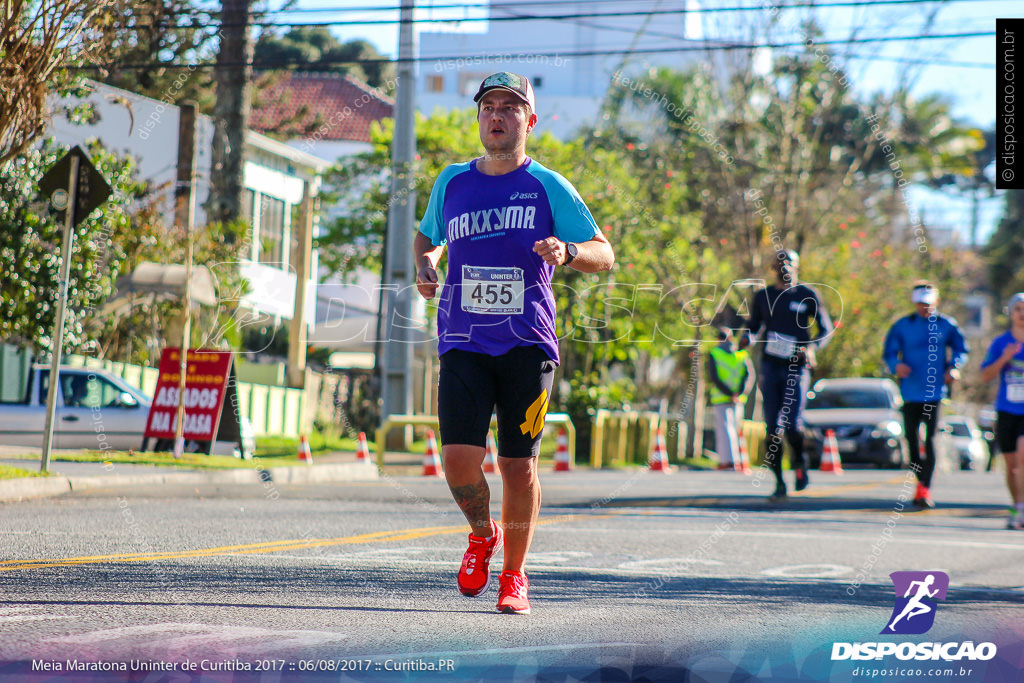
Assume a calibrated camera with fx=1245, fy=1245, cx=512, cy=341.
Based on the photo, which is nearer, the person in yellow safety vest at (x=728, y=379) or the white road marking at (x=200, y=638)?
the white road marking at (x=200, y=638)

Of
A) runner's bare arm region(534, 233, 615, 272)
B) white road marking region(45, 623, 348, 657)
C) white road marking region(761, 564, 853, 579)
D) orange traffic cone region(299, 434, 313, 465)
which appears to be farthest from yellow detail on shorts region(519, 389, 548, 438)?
orange traffic cone region(299, 434, 313, 465)

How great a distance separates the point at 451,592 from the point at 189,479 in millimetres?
7512

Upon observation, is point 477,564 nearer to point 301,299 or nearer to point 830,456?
point 830,456

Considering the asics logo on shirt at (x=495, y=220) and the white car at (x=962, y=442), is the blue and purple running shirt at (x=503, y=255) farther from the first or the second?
the white car at (x=962, y=442)

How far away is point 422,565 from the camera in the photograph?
640 cm

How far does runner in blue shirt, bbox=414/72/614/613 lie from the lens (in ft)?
15.6

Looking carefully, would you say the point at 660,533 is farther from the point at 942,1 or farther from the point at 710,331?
the point at 710,331

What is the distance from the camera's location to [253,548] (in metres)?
6.77

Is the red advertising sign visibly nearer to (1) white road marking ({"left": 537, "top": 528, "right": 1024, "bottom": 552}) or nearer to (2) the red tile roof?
(1) white road marking ({"left": 537, "top": 528, "right": 1024, "bottom": 552})

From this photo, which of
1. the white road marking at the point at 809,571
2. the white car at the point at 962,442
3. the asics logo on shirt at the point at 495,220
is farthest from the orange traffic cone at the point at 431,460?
the white car at the point at 962,442

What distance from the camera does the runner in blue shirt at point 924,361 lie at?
35.4 ft

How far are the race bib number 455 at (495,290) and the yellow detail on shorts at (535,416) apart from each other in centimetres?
37

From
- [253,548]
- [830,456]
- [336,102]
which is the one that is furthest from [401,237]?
[336,102]

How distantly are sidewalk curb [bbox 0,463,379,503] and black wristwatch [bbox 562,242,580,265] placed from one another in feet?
20.5
